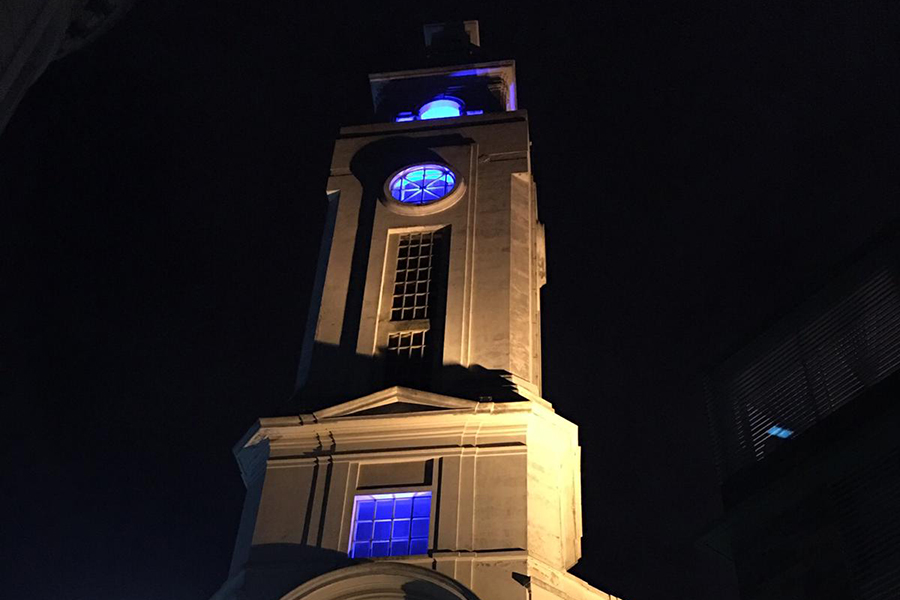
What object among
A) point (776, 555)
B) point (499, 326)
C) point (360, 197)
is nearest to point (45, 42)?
point (776, 555)

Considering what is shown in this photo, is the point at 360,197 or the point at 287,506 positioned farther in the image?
the point at 360,197

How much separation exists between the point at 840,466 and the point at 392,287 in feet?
67.0

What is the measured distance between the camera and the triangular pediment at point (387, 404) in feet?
110

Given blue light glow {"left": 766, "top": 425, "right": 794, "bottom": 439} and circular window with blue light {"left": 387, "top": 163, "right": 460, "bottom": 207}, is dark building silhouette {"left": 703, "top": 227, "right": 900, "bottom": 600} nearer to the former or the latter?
blue light glow {"left": 766, "top": 425, "right": 794, "bottom": 439}

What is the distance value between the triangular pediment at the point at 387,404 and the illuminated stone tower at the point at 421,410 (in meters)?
0.07

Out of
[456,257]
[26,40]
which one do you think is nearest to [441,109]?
[456,257]

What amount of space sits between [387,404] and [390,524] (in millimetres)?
4066

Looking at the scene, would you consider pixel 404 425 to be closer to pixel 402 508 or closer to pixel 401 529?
pixel 402 508

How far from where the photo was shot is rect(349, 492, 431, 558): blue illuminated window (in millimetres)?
31047

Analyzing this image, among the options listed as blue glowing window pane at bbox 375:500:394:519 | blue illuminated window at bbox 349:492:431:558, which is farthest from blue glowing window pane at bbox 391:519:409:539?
blue glowing window pane at bbox 375:500:394:519

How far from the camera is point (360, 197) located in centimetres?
4353

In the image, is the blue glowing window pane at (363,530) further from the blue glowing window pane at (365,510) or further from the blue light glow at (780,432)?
the blue light glow at (780,432)

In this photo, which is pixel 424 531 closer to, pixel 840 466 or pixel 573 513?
pixel 573 513

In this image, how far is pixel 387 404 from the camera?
33969 millimetres
